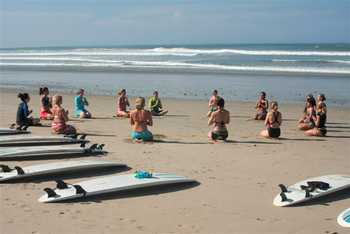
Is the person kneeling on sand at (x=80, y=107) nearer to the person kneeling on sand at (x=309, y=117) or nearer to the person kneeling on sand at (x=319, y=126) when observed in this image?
the person kneeling on sand at (x=309, y=117)

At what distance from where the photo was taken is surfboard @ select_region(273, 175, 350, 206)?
7.70 metres

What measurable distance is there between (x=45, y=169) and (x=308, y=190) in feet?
13.6

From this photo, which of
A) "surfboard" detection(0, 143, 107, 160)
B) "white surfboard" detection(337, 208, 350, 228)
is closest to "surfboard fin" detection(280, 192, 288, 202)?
"white surfboard" detection(337, 208, 350, 228)

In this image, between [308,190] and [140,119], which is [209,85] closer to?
[140,119]

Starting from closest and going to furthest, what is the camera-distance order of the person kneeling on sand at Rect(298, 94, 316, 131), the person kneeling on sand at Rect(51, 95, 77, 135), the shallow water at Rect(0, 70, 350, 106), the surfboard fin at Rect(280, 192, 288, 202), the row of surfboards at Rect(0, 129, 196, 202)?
the surfboard fin at Rect(280, 192, 288, 202)
the row of surfboards at Rect(0, 129, 196, 202)
the person kneeling on sand at Rect(51, 95, 77, 135)
the person kneeling on sand at Rect(298, 94, 316, 131)
the shallow water at Rect(0, 70, 350, 106)

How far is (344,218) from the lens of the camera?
22.6 feet

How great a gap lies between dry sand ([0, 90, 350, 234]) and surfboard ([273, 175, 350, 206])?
0.13 meters

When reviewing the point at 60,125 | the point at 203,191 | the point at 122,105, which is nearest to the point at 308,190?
the point at 203,191

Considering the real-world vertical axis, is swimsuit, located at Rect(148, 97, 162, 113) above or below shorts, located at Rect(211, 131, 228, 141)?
above

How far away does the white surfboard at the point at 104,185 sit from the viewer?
7.70 metres

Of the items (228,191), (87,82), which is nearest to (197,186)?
(228,191)

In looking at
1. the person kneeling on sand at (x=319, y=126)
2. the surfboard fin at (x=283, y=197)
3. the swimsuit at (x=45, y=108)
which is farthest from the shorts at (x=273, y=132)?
the swimsuit at (x=45, y=108)

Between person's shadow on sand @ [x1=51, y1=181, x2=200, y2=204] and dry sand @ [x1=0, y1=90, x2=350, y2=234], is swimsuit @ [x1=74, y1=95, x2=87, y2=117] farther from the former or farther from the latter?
person's shadow on sand @ [x1=51, y1=181, x2=200, y2=204]

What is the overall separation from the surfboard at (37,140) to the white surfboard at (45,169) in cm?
268
